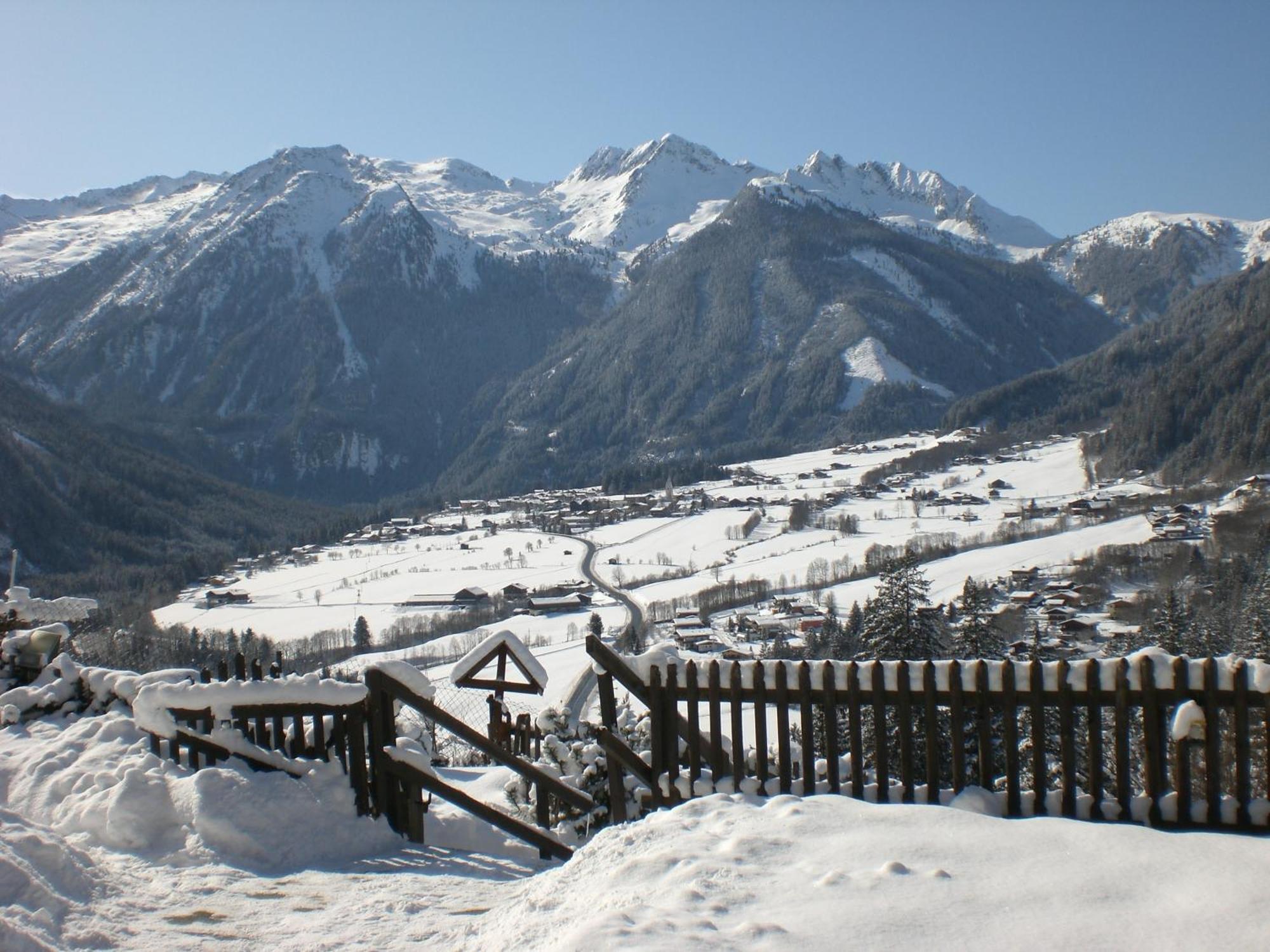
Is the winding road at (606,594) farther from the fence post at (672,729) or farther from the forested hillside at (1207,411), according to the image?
the forested hillside at (1207,411)

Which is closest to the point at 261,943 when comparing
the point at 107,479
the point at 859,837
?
the point at 859,837

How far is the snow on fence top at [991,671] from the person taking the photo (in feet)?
18.5

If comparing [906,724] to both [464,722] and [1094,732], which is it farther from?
[464,722]

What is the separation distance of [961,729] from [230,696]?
5.67m

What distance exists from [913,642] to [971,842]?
12.5 m

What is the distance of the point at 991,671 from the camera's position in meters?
6.14

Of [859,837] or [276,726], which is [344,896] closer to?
[276,726]

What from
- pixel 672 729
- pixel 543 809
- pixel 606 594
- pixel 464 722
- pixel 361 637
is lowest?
pixel 361 637

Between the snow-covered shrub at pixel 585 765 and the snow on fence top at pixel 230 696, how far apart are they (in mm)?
1794

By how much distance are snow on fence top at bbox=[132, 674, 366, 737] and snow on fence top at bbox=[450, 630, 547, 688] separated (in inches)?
123

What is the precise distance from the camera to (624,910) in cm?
439

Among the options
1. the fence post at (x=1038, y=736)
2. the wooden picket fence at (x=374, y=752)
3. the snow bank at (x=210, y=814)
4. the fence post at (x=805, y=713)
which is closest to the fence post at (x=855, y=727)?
the fence post at (x=805, y=713)

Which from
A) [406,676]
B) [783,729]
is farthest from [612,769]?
[406,676]

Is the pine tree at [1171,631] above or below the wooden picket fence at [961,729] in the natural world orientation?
below
